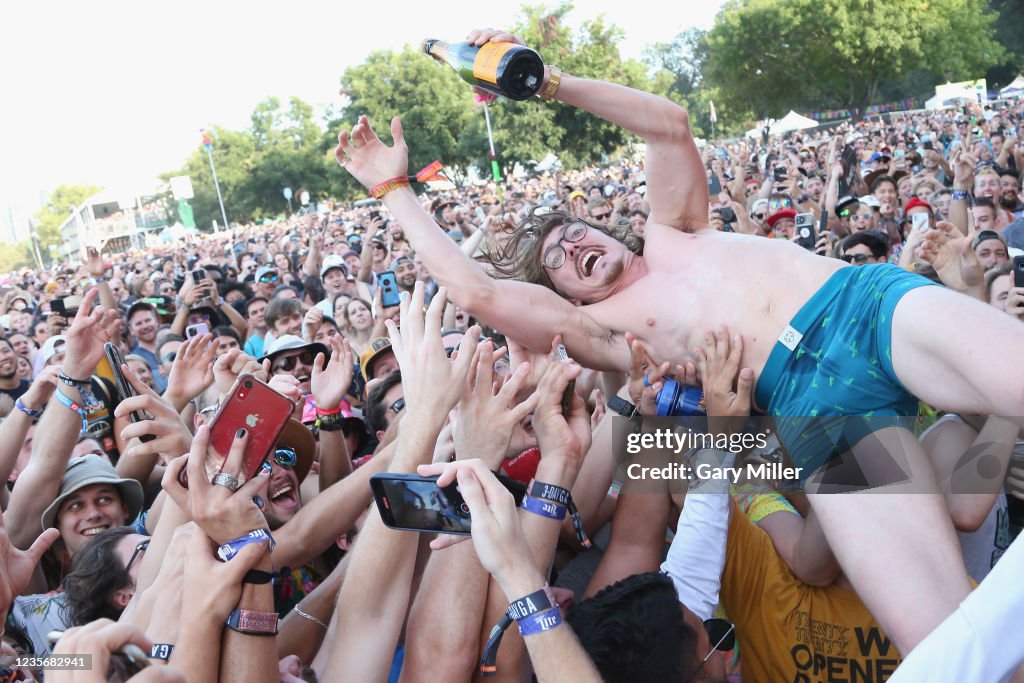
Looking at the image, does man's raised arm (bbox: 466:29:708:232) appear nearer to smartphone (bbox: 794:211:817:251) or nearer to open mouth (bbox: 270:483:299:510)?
open mouth (bbox: 270:483:299:510)

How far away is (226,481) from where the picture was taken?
2.14m

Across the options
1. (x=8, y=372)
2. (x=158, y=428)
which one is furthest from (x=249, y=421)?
(x=8, y=372)

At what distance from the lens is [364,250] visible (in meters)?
10.3

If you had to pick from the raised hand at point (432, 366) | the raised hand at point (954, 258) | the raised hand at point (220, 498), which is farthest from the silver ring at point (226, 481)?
the raised hand at point (954, 258)

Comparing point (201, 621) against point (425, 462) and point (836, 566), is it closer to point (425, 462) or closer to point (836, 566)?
point (425, 462)

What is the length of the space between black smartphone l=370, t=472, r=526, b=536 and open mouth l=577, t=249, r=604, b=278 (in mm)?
1492

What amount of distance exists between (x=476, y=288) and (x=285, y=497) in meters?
1.36

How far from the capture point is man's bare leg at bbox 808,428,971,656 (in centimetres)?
229

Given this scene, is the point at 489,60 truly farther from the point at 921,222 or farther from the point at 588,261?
the point at 921,222

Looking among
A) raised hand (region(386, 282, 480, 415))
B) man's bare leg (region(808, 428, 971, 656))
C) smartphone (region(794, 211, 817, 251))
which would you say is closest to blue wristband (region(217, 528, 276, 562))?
raised hand (region(386, 282, 480, 415))

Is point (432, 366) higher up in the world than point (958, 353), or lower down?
higher up

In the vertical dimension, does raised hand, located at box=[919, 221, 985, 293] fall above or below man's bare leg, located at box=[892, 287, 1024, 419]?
above

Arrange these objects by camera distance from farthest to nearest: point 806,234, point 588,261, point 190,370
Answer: point 806,234
point 190,370
point 588,261

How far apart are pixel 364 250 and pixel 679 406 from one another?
7812mm
